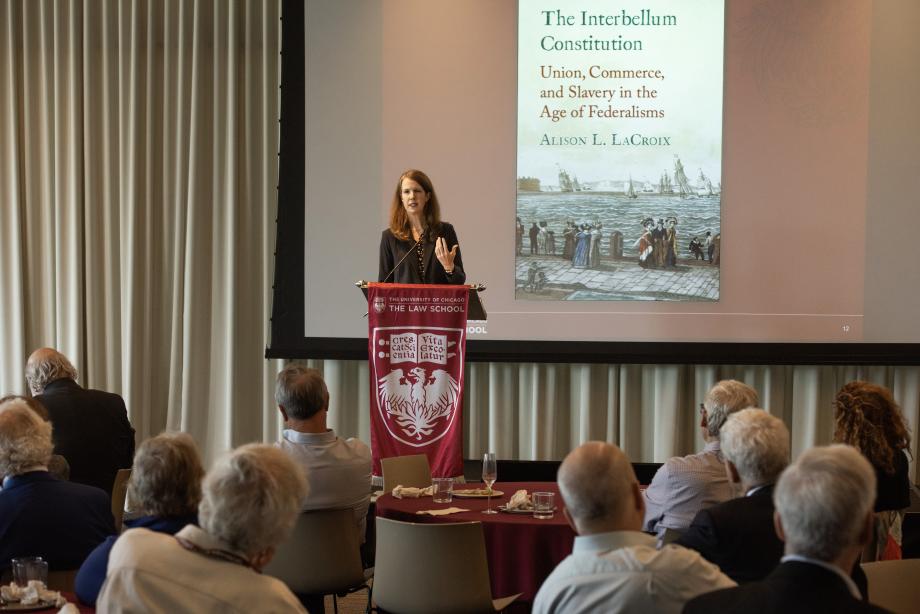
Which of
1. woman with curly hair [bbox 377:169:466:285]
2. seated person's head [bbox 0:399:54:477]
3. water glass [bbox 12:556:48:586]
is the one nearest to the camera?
water glass [bbox 12:556:48:586]

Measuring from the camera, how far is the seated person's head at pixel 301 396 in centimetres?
436

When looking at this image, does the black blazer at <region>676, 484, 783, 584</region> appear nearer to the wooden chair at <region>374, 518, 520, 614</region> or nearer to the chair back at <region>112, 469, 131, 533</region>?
the wooden chair at <region>374, 518, 520, 614</region>

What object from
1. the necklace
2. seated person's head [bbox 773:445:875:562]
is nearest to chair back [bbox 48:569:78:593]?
seated person's head [bbox 773:445:875:562]

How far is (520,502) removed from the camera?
4.52 m

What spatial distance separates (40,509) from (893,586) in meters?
2.71

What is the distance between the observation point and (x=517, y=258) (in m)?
7.30

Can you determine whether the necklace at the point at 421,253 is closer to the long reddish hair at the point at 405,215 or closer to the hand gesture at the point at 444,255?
the long reddish hair at the point at 405,215

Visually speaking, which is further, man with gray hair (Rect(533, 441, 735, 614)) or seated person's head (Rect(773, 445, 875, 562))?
man with gray hair (Rect(533, 441, 735, 614))

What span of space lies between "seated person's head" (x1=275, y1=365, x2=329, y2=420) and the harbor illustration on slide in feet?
10.1

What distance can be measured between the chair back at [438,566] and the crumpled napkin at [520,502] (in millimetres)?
665

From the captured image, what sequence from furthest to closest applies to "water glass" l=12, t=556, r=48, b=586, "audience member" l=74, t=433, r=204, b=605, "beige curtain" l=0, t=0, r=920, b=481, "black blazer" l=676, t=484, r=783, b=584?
"beige curtain" l=0, t=0, r=920, b=481 < "black blazer" l=676, t=484, r=783, b=584 < "water glass" l=12, t=556, r=48, b=586 < "audience member" l=74, t=433, r=204, b=605

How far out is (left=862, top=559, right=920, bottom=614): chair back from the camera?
3082 millimetres

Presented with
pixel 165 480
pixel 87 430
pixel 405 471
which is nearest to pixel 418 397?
pixel 405 471

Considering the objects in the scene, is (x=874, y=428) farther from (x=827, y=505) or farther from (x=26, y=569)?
(x=26, y=569)
